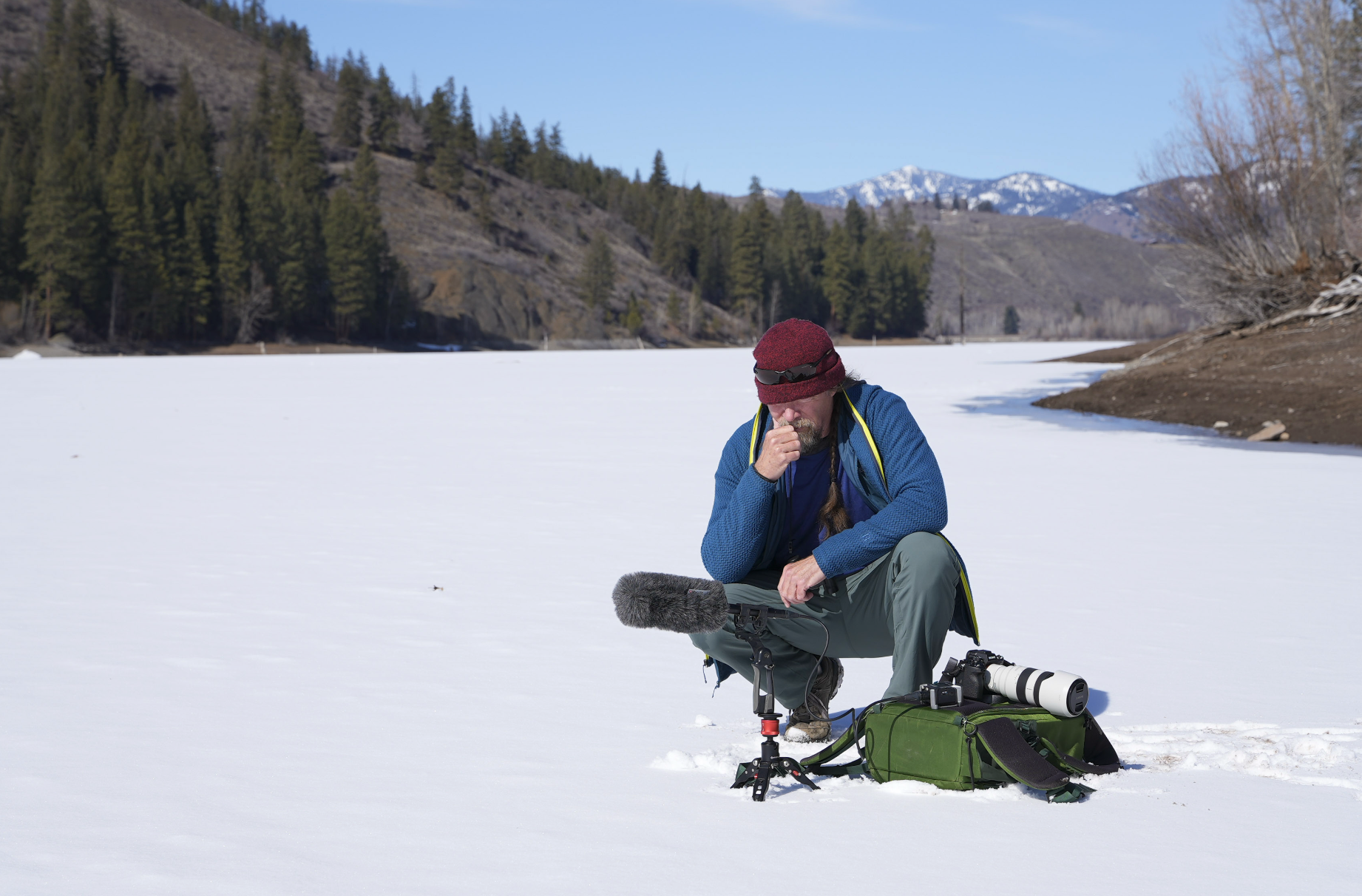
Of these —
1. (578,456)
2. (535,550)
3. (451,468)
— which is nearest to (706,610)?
(535,550)

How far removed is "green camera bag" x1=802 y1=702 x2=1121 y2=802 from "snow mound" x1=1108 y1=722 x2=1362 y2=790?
34 centimetres

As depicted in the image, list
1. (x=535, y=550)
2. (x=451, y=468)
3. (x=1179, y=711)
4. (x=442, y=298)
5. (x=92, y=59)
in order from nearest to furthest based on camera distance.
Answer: (x=1179, y=711) → (x=535, y=550) → (x=451, y=468) → (x=442, y=298) → (x=92, y=59)

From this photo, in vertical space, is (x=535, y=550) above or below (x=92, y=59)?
below

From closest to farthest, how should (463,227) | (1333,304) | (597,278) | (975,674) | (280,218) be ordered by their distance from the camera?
(975,674) < (1333,304) < (280,218) < (597,278) < (463,227)

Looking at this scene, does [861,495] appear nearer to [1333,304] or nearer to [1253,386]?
[1253,386]

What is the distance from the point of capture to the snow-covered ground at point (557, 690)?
298cm

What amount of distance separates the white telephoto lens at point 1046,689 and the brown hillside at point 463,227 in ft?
284

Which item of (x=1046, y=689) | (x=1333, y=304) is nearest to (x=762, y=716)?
(x=1046, y=689)

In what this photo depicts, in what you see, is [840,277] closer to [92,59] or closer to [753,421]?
[92,59]

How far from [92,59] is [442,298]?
49860 mm

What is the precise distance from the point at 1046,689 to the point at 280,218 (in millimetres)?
83344

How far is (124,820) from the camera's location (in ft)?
10.6

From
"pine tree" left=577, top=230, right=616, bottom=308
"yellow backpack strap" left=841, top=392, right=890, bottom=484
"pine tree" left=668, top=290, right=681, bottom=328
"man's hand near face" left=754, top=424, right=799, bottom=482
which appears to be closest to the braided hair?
"yellow backpack strap" left=841, top=392, right=890, bottom=484

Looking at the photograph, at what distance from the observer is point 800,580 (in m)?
3.51
